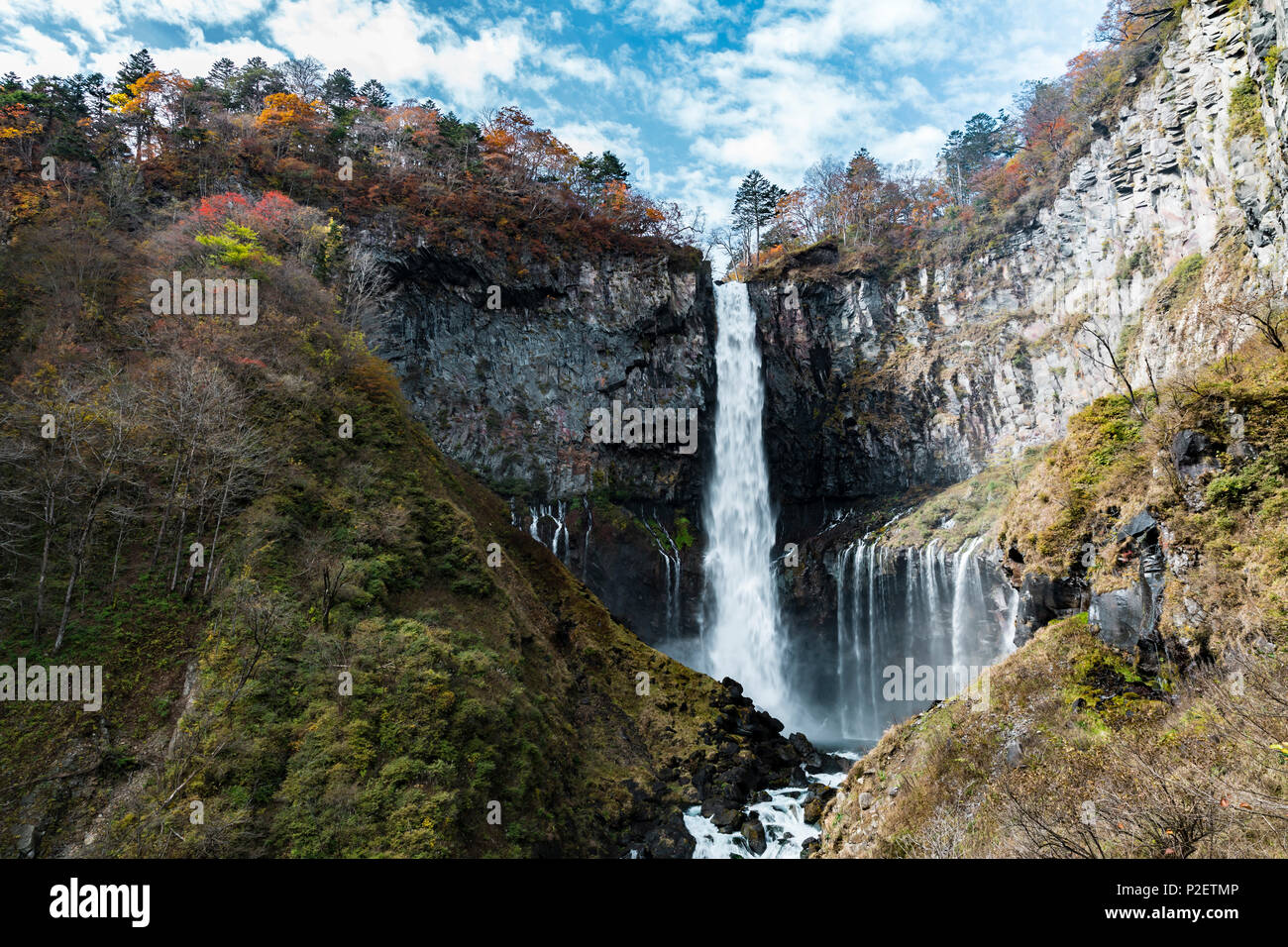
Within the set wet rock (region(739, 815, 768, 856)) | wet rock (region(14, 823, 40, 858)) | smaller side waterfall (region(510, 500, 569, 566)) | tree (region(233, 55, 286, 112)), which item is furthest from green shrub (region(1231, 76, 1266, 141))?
Answer: tree (region(233, 55, 286, 112))

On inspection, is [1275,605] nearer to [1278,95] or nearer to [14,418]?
[1278,95]

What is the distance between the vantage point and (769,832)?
18375 mm

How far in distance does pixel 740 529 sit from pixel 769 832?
21.7 metres

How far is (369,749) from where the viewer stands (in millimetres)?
12555

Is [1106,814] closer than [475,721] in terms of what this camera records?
Yes

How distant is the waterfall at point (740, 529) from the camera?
1428 inches

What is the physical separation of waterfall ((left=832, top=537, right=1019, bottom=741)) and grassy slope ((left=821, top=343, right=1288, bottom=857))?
52.3 ft

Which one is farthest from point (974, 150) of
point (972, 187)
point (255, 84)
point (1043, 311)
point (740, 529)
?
point (255, 84)

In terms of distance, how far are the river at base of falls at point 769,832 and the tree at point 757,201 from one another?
4557 cm

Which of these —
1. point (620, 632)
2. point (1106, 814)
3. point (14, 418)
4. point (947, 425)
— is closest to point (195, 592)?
point (14, 418)

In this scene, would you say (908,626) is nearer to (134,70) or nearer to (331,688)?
(331,688)
